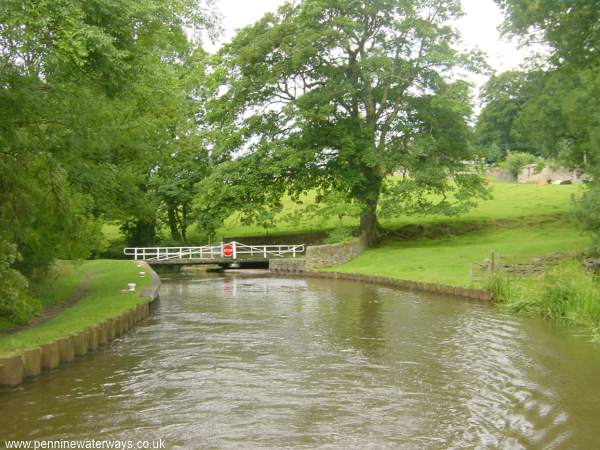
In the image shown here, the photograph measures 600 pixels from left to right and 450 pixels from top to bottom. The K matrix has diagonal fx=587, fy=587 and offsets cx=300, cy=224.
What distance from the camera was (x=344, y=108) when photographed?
36844mm

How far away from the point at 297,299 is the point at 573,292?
9.25 m

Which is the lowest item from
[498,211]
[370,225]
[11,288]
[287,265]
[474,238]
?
[287,265]

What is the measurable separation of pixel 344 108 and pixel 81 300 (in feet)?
77.5

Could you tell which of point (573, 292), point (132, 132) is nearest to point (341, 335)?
point (573, 292)

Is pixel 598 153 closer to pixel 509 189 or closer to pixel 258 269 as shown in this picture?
pixel 258 269

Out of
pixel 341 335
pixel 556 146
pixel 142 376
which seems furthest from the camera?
pixel 556 146

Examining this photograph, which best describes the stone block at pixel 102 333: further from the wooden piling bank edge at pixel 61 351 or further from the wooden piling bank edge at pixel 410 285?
the wooden piling bank edge at pixel 410 285

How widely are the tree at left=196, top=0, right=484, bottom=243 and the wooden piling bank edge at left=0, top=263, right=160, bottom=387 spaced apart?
68.4 ft

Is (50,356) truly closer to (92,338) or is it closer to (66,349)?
(66,349)

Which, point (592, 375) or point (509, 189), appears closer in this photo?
point (592, 375)

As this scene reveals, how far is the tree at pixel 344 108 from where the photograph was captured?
109ft

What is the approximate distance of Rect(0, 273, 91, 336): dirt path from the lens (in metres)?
12.4

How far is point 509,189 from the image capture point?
54.2 m

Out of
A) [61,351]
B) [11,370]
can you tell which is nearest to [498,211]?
[61,351]
